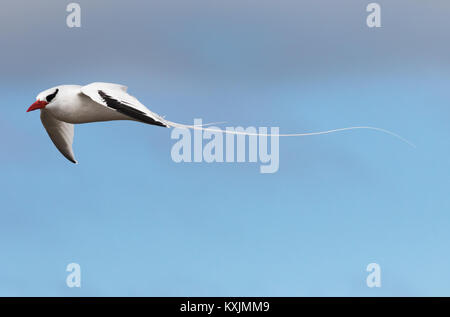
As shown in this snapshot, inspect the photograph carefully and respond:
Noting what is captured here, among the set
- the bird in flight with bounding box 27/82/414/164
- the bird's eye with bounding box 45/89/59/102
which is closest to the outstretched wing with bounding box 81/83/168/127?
the bird in flight with bounding box 27/82/414/164

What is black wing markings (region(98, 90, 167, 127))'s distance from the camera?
1064 cm

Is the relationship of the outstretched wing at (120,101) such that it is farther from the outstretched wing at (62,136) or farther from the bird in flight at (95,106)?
the outstretched wing at (62,136)

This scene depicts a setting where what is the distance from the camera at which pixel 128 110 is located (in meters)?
10.8

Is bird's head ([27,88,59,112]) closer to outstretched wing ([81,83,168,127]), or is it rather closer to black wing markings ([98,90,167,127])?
outstretched wing ([81,83,168,127])

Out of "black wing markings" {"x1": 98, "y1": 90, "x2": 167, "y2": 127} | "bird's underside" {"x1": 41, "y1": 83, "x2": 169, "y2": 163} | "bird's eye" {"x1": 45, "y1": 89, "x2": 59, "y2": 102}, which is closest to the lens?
"black wing markings" {"x1": 98, "y1": 90, "x2": 167, "y2": 127}

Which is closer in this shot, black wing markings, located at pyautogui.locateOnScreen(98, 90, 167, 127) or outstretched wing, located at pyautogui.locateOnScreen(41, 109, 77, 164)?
black wing markings, located at pyautogui.locateOnScreen(98, 90, 167, 127)

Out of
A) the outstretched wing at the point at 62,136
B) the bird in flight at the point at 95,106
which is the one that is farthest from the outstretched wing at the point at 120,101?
the outstretched wing at the point at 62,136

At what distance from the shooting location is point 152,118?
1062 centimetres

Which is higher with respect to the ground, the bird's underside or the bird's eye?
the bird's eye

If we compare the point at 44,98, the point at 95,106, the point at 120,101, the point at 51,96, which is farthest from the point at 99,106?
the point at 44,98

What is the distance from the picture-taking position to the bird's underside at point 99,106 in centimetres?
1078

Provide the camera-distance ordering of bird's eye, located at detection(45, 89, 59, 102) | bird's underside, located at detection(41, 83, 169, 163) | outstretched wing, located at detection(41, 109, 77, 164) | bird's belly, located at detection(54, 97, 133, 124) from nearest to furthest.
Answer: bird's underside, located at detection(41, 83, 169, 163)
bird's belly, located at detection(54, 97, 133, 124)
bird's eye, located at detection(45, 89, 59, 102)
outstretched wing, located at detection(41, 109, 77, 164)

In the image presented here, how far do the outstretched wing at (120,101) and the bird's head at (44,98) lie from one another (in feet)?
2.45

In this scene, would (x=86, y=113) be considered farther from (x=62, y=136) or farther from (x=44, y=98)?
(x=62, y=136)
